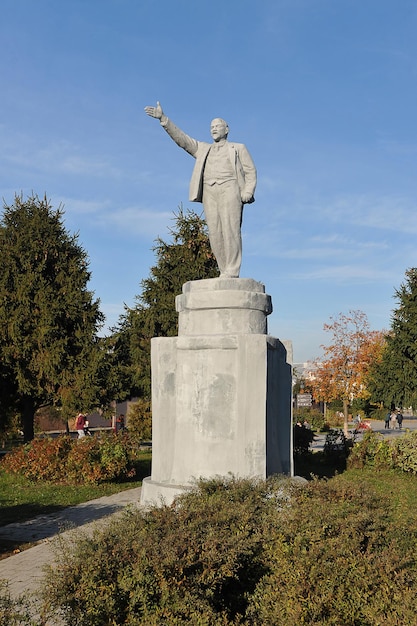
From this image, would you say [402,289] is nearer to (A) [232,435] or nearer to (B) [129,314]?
(B) [129,314]

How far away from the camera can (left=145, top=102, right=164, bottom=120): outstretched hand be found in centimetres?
795

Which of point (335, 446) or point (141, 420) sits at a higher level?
point (141, 420)

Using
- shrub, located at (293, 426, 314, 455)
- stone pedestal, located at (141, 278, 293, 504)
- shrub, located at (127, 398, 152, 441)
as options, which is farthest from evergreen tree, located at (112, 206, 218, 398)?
stone pedestal, located at (141, 278, 293, 504)

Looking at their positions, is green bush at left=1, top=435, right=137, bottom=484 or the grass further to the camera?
green bush at left=1, top=435, right=137, bottom=484

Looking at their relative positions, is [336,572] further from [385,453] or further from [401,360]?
[401,360]

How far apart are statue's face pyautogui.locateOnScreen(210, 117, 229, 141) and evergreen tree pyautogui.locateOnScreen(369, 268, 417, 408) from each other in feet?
61.3

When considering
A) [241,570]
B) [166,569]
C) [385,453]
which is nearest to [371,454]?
[385,453]

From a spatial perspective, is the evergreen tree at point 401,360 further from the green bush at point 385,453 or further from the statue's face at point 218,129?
the statue's face at point 218,129

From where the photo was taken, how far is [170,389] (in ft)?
26.5

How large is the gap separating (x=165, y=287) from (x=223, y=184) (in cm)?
1375

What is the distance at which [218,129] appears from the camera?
8359mm

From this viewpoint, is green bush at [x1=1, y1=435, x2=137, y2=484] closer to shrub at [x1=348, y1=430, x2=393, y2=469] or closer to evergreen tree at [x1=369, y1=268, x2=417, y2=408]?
shrub at [x1=348, y1=430, x2=393, y2=469]

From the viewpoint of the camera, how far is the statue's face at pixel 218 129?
8.36 meters

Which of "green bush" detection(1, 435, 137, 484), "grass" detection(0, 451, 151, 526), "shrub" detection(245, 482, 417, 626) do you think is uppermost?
"shrub" detection(245, 482, 417, 626)
